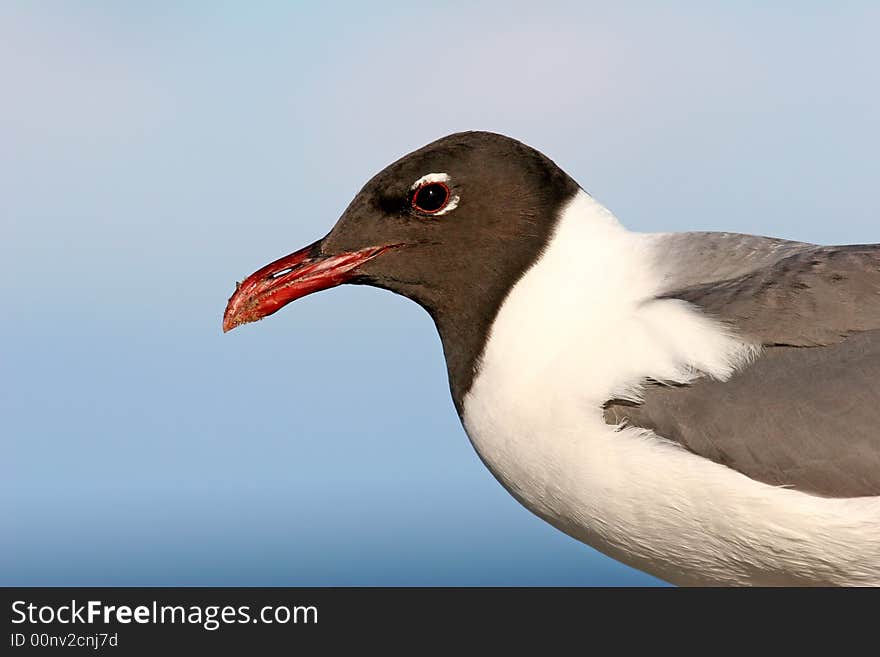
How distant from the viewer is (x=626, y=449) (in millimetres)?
4613

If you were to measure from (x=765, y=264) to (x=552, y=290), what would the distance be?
2.85 feet

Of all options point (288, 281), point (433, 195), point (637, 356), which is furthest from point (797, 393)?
point (288, 281)

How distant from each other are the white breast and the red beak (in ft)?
2.48

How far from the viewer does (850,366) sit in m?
4.56

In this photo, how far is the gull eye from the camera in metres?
5.16

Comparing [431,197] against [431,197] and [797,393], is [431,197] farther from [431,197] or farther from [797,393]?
[797,393]

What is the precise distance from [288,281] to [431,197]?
0.75 metres

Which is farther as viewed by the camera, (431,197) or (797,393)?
(431,197)

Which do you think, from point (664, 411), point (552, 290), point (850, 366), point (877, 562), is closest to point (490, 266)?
point (552, 290)

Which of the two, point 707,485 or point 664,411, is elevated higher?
point 664,411

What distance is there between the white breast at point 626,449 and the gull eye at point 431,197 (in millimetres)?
485

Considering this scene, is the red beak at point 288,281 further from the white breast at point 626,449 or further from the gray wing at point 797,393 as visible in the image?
the gray wing at point 797,393

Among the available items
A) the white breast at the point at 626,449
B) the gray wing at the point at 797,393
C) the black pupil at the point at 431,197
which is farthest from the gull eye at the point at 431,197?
the gray wing at the point at 797,393

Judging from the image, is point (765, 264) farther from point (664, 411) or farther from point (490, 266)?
point (490, 266)
